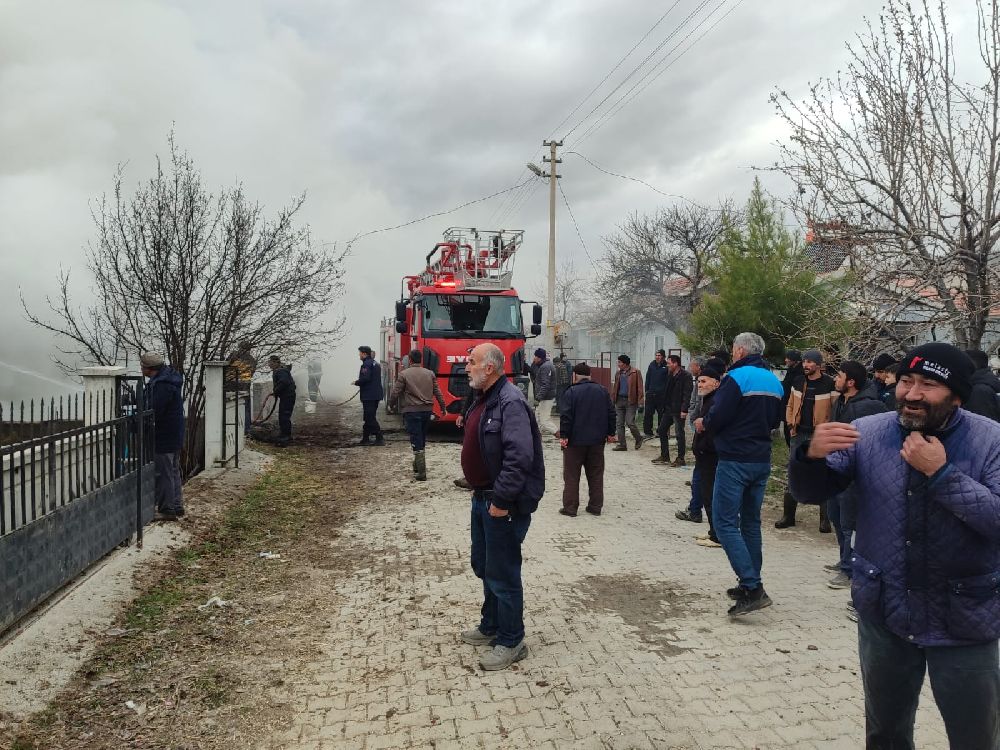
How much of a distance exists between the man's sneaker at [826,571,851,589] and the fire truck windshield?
9147 mm

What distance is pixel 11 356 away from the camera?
1639cm

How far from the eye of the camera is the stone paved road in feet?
11.1

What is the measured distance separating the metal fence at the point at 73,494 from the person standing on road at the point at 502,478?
261 centimetres

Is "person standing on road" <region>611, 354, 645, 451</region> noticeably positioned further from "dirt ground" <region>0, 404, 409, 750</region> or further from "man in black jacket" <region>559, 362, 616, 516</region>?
"dirt ground" <region>0, 404, 409, 750</region>

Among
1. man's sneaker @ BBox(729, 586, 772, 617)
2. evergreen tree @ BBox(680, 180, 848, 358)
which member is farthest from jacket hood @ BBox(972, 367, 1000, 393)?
evergreen tree @ BBox(680, 180, 848, 358)

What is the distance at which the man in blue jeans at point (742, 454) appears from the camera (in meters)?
4.87

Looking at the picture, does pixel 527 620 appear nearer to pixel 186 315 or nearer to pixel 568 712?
pixel 568 712

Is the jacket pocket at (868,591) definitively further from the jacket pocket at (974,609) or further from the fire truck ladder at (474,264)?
the fire truck ladder at (474,264)

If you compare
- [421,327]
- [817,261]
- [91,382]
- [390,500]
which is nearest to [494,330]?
[421,327]

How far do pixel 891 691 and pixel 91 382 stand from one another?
6.16 meters

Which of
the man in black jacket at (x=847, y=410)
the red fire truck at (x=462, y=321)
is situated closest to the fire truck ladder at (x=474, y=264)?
the red fire truck at (x=462, y=321)

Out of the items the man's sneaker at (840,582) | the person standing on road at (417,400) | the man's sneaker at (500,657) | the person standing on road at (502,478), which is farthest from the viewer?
the person standing on road at (417,400)

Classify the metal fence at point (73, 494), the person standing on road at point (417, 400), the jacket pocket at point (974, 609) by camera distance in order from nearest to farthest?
the jacket pocket at point (974, 609) → the metal fence at point (73, 494) → the person standing on road at point (417, 400)

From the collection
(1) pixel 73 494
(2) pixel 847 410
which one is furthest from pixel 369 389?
(2) pixel 847 410
